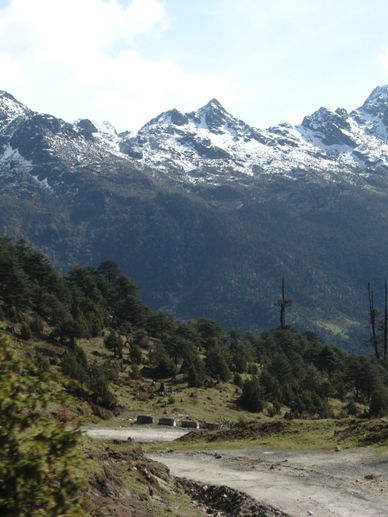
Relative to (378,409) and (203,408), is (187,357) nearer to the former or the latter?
(203,408)

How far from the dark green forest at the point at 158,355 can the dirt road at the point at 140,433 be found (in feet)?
18.0

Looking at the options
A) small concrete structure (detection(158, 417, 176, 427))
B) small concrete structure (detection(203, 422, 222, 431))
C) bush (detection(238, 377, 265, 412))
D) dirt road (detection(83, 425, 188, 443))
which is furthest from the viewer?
bush (detection(238, 377, 265, 412))

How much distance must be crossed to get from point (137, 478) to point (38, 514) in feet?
42.7

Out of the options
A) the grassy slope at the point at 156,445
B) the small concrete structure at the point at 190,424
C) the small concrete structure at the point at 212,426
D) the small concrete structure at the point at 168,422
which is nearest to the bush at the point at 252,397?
the grassy slope at the point at 156,445

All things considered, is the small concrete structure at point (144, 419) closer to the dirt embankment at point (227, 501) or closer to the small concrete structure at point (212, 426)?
the small concrete structure at point (212, 426)

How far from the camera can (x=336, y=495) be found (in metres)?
22.5

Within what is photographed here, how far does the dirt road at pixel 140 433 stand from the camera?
3972 centimetres

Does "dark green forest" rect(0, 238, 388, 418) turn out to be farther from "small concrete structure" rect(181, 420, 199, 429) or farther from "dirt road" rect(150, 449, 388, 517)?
"dirt road" rect(150, 449, 388, 517)

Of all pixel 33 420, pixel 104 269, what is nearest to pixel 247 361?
pixel 104 269

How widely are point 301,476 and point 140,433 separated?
18619 millimetres

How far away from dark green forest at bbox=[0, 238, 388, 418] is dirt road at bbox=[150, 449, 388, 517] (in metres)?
20.4

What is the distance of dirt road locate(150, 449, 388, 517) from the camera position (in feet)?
69.9

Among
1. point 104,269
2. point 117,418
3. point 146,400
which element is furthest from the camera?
point 104,269

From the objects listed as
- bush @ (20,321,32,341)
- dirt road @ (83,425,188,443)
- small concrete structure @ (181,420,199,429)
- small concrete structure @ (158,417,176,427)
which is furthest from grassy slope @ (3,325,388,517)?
small concrete structure @ (181,420,199,429)
